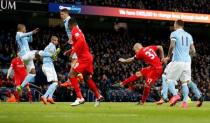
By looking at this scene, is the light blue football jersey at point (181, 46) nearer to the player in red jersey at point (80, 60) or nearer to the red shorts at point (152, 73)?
the player in red jersey at point (80, 60)

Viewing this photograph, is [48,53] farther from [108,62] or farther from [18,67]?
[108,62]

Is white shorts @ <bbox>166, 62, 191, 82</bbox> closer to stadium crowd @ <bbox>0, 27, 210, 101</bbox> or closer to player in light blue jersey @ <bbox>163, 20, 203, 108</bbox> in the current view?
player in light blue jersey @ <bbox>163, 20, 203, 108</bbox>

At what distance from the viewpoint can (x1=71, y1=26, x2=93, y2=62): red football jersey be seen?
14.0 m

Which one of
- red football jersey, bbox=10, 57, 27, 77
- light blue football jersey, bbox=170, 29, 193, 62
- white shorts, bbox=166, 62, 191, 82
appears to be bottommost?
red football jersey, bbox=10, 57, 27, 77

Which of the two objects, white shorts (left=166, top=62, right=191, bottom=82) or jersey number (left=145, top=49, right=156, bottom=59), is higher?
jersey number (left=145, top=49, right=156, bottom=59)

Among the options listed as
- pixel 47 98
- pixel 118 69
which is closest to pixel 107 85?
pixel 118 69

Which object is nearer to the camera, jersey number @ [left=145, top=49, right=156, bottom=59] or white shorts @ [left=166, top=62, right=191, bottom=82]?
white shorts @ [left=166, top=62, right=191, bottom=82]

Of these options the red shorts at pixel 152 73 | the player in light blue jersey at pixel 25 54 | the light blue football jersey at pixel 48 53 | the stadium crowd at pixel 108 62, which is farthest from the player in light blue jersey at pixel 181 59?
the stadium crowd at pixel 108 62

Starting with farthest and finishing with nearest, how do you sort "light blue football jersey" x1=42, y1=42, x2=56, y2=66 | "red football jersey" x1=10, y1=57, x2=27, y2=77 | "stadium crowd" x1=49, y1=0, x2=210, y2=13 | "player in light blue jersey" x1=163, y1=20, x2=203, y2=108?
"stadium crowd" x1=49, y1=0, x2=210, y2=13
"red football jersey" x1=10, y1=57, x2=27, y2=77
"light blue football jersey" x1=42, y1=42, x2=56, y2=66
"player in light blue jersey" x1=163, y1=20, x2=203, y2=108

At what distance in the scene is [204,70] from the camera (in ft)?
124

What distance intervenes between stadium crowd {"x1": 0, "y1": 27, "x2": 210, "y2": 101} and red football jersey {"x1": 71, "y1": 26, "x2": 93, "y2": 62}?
12.0m

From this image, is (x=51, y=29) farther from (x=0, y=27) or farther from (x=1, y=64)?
(x=1, y=64)

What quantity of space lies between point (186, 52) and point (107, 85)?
14471 millimetres

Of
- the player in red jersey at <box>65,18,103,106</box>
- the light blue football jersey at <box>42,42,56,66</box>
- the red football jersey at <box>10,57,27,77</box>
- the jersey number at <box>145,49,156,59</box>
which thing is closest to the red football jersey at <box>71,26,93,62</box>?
the player in red jersey at <box>65,18,103,106</box>
